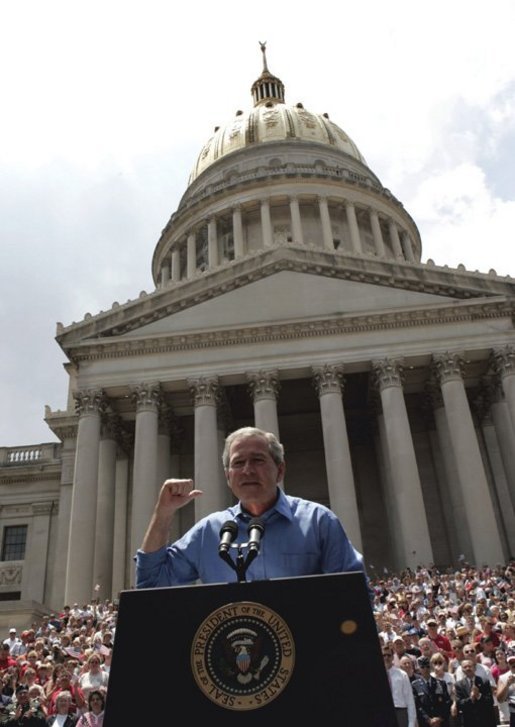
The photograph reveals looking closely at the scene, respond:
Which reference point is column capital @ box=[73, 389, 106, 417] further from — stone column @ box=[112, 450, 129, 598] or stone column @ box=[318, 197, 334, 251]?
stone column @ box=[318, 197, 334, 251]

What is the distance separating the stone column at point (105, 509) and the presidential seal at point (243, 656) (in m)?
28.2

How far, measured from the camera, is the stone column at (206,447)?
1236 inches

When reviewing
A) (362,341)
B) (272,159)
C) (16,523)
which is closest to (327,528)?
(362,341)

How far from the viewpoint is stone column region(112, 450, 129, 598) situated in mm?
34844

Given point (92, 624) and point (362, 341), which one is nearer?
point (92, 624)

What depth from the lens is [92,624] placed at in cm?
2247

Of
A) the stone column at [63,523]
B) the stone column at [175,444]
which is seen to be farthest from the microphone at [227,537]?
the stone column at [63,523]

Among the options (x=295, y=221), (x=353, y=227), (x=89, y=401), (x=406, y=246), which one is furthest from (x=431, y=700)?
(x=406, y=246)

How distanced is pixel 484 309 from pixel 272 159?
37132 mm

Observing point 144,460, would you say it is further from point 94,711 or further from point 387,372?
point 94,711

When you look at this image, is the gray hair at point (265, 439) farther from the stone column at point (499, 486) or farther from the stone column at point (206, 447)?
the stone column at point (499, 486)

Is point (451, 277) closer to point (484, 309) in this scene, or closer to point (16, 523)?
point (484, 309)

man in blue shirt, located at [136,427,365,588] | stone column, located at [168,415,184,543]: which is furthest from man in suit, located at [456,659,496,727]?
stone column, located at [168,415,184,543]

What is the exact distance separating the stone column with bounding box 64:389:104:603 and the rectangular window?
13700mm
